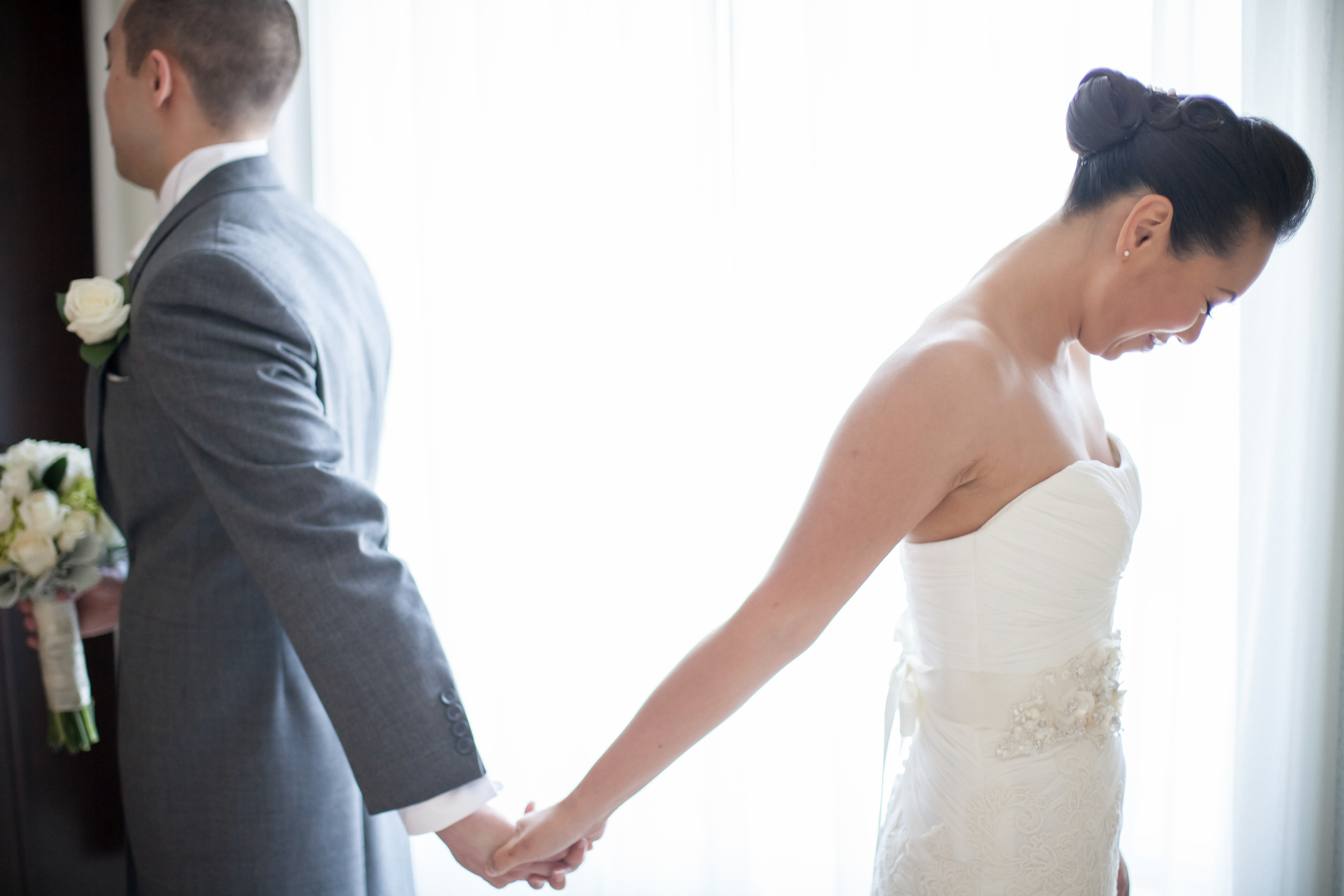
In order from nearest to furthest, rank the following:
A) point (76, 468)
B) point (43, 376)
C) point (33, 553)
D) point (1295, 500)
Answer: point (33, 553), point (76, 468), point (1295, 500), point (43, 376)

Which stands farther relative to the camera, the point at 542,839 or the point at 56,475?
the point at 56,475

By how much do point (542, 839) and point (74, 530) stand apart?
0.81m

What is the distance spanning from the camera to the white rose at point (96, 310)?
1.00m

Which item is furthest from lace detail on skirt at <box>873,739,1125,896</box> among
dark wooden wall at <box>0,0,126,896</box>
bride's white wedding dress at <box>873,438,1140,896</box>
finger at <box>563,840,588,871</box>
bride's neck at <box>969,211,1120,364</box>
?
dark wooden wall at <box>0,0,126,896</box>

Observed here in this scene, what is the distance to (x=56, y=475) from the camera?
127cm

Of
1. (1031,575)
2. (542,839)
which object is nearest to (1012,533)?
(1031,575)

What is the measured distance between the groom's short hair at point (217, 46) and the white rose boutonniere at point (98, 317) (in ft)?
0.90

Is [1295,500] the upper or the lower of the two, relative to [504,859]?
upper

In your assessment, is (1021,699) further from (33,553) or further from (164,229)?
(33,553)

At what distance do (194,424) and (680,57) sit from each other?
57.1 inches

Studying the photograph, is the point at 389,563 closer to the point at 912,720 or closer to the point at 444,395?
the point at 912,720

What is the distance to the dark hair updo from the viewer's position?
1.01 metres

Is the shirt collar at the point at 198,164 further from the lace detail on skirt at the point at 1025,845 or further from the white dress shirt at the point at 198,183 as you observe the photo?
the lace detail on skirt at the point at 1025,845

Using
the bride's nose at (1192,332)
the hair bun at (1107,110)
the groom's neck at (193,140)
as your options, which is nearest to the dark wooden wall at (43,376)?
the groom's neck at (193,140)
